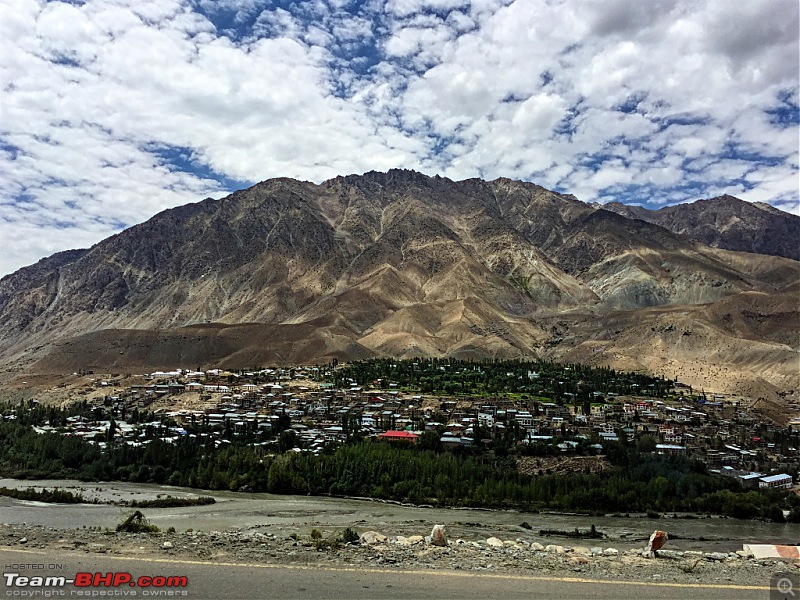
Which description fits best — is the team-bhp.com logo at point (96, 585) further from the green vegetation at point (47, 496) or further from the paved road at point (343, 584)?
the green vegetation at point (47, 496)

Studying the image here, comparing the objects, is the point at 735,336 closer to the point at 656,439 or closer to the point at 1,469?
the point at 656,439

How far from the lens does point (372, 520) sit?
3750cm

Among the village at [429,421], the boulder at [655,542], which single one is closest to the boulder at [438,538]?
the boulder at [655,542]

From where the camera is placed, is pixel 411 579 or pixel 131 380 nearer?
pixel 411 579

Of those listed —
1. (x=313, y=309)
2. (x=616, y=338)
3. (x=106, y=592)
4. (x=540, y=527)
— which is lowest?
(x=540, y=527)

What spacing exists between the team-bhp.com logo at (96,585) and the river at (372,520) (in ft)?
65.8

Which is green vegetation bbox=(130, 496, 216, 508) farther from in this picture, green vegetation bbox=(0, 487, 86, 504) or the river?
green vegetation bbox=(0, 487, 86, 504)

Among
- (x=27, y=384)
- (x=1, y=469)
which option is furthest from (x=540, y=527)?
(x=27, y=384)

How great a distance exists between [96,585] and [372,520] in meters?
27.5

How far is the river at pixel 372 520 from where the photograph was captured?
33688 millimetres

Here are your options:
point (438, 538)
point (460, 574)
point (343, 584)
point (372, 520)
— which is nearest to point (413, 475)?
point (372, 520)

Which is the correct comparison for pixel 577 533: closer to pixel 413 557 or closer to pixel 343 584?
pixel 413 557

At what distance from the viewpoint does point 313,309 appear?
641ft

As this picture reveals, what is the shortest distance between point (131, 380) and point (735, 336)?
13337 centimetres
